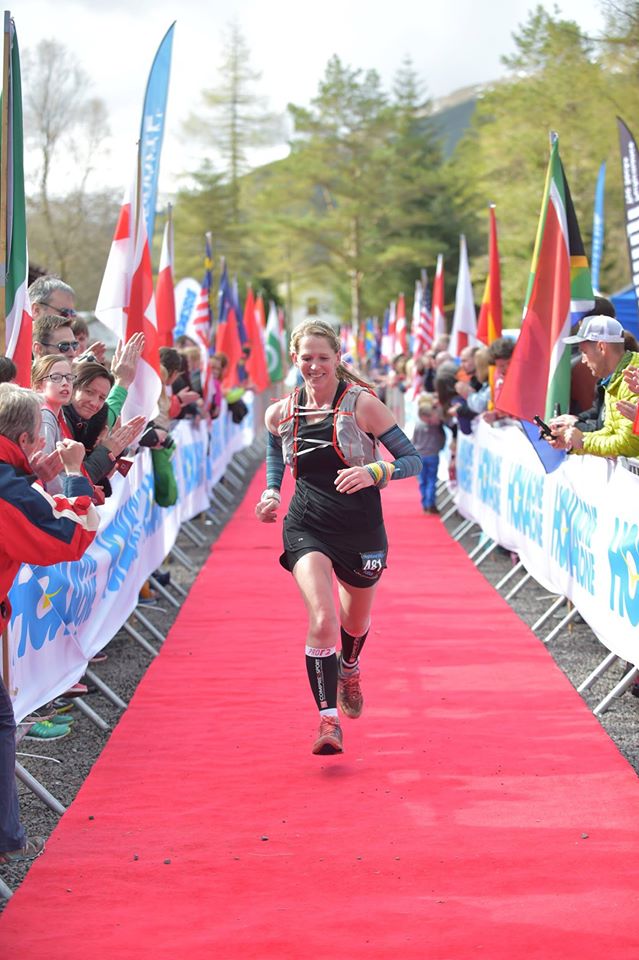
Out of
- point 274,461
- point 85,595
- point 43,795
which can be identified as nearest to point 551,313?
point 274,461

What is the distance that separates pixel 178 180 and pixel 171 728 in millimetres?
81382

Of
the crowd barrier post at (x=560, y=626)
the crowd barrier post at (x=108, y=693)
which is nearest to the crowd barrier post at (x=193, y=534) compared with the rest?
the crowd barrier post at (x=560, y=626)

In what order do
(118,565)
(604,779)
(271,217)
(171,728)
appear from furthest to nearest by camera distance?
(271,217) < (118,565) < (171,728) < (604,779)

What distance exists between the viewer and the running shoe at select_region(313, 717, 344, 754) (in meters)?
6.35

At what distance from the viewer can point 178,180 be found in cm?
8550

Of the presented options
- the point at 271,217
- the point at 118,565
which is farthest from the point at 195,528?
the point at 271,217

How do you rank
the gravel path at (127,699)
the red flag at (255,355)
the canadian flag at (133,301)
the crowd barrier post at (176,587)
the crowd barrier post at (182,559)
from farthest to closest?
the red flag at (255,355)
the crowd barrier post at (182,559)
the crowd barrier post at (176,587)
the canadian flag at (133,301)
the gravel path at (127,699)

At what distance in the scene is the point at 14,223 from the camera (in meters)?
6.35

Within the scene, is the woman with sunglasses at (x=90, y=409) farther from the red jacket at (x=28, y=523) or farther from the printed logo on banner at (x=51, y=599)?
the red jacket at (x=28, y=523)

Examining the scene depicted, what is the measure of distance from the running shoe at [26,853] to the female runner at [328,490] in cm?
151

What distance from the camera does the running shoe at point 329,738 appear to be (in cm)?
635

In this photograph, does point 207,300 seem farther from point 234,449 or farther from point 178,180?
point 178,180

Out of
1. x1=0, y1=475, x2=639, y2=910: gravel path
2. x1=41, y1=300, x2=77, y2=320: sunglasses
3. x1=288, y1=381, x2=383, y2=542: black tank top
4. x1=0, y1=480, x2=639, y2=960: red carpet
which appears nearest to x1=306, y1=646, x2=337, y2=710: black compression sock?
x1=0, y1=480, x2=639, y2=960: red carpet

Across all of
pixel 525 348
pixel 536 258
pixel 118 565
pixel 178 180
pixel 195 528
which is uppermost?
pixel 178 180
